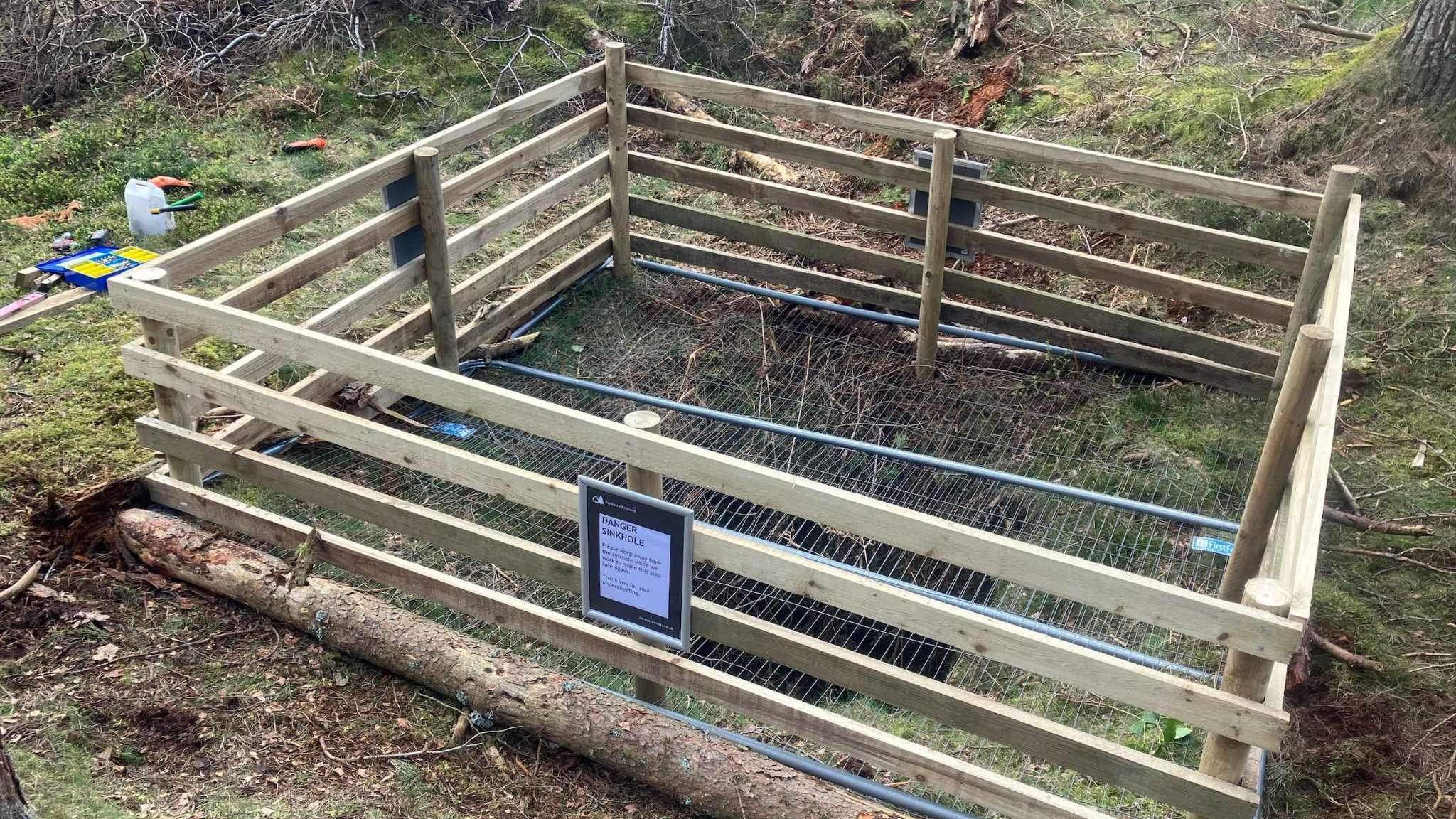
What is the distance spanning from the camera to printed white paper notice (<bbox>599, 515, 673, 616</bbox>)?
11.6 feet

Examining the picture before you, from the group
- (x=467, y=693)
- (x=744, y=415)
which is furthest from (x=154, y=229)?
(x=467, y=693)

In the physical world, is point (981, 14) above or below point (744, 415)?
above

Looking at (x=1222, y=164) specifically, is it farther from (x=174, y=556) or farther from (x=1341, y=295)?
(x=174, y=556)

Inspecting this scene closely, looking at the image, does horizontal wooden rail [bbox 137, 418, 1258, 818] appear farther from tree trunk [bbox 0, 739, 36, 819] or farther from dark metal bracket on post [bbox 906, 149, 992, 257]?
dark metal bracket on post [bbox 906, 149, 992, 257]

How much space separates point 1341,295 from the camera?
441 centimetres

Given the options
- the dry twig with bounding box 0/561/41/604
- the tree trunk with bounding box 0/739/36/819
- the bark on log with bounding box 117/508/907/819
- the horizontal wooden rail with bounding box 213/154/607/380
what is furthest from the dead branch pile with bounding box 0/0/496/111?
the tree trunk with bounding box 0/739/36/819

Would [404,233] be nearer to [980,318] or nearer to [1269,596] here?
[980,318]

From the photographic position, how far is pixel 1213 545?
4.95 m

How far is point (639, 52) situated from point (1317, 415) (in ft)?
24.3

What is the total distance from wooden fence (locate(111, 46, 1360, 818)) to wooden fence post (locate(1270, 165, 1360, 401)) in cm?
1

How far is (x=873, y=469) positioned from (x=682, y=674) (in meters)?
2.03

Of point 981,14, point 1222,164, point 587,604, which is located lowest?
point 587,604

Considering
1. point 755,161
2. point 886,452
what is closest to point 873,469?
point 886,452

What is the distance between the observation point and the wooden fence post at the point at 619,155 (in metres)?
6.62
